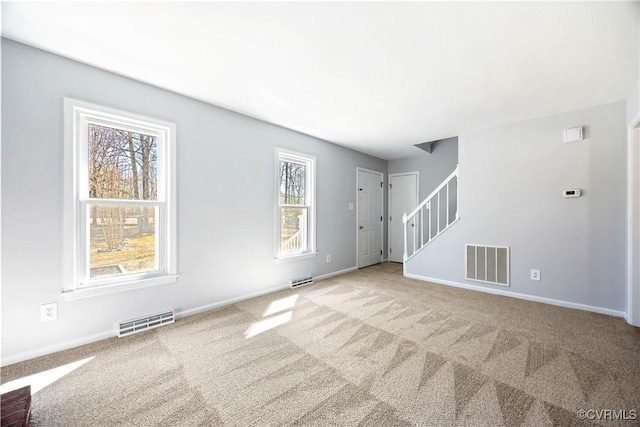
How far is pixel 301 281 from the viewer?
12.7 feet

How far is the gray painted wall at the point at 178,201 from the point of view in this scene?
74.6 inches

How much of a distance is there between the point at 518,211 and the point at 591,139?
106cm

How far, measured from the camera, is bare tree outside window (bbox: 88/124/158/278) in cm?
228

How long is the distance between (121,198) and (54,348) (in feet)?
4.25

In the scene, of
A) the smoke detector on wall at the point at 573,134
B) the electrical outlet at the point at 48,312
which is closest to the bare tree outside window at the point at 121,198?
the electrical outlet at the point at 48,312

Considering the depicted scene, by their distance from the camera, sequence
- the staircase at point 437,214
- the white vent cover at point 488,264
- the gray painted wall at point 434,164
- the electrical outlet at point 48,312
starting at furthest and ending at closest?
the gray painted wall at point 434,164 < the staircase at point 437,214 < the white vent cover at point 488,264 < the electrical outlet at point 48,312

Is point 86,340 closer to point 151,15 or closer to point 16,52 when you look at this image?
point 16,52

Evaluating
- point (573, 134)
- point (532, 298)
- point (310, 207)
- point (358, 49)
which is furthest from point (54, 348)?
point (573, 134)

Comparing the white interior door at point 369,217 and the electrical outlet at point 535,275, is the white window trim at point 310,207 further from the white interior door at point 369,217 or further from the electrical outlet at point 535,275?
the electrical outlet at point 535,275

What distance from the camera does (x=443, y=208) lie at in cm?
505

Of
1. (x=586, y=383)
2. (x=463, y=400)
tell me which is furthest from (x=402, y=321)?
(x=586, y=383)
